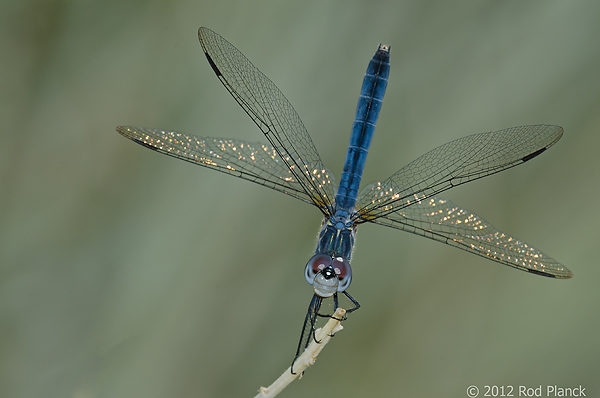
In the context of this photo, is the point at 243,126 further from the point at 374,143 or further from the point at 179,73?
the point at 374,143

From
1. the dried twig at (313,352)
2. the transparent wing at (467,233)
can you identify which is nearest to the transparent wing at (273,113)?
the transparent wing at (467,233)

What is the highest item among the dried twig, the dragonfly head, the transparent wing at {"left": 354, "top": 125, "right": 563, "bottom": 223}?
the transparent wing at {"left": 354, "top": 125, "right": 563, "bottom": 223}

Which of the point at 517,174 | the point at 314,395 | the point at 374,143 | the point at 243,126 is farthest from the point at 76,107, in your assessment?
the point at 517,174

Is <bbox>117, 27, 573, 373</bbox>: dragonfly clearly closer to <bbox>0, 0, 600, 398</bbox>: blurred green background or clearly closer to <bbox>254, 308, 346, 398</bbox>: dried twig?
<bbox>0, 0, 600, 398</bbox>: blurred green background

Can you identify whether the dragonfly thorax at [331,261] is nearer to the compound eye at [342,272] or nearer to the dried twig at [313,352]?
the compound eye at [342,272]

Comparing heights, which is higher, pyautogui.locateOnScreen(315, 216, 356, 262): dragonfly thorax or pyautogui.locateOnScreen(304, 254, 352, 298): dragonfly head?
pyautogui.locateOnScreen(315, 216, 356, 262): dragonfly thorax

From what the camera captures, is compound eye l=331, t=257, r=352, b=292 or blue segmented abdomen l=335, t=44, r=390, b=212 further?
blue segmented abdomen l=335, t=44, r=390, b=212

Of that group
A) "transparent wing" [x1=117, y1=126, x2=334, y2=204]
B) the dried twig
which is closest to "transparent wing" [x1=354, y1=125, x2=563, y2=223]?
"transparent wing" [x1=117, y1=126, x2=334, y2=204]
